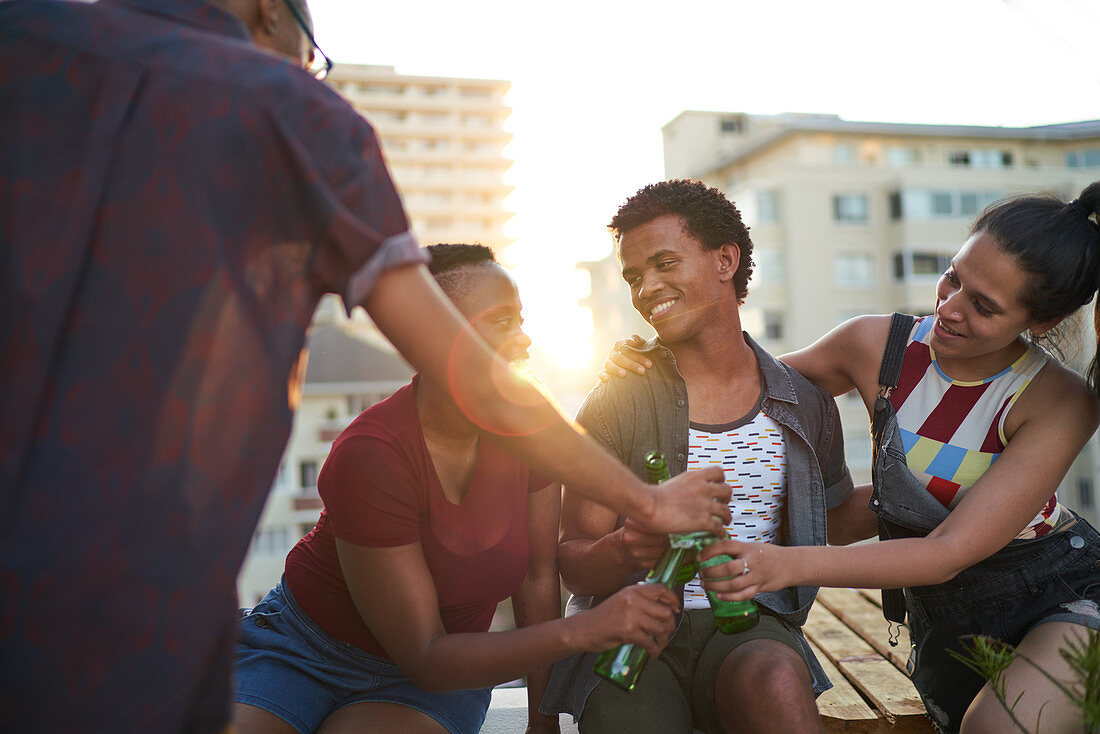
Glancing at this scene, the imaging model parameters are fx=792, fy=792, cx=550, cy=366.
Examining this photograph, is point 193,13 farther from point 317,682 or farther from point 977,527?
point 977,527

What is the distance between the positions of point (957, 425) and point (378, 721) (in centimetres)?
211

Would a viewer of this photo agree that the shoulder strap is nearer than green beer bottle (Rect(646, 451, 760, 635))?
No

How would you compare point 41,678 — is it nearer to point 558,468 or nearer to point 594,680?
point 558,468

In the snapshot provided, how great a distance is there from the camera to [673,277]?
305 cm

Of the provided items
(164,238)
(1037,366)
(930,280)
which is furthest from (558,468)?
(930,280)

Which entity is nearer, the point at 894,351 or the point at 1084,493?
the point at 894,351

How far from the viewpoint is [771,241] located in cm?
3738

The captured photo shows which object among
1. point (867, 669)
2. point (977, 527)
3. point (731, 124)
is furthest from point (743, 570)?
point (731, 124)

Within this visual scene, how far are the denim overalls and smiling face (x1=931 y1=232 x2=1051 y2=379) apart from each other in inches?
10.2

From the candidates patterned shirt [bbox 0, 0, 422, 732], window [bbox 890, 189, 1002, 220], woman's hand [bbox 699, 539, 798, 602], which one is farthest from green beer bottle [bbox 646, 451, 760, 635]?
window [bbox 890, 189, 1002, 220]

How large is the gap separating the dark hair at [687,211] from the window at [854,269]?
37027 millimetres

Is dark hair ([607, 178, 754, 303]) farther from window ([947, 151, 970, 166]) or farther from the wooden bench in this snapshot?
window ([947, 151, 970, 166])

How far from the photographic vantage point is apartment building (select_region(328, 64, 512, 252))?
68375 millimetres

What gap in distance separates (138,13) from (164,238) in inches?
16.9
